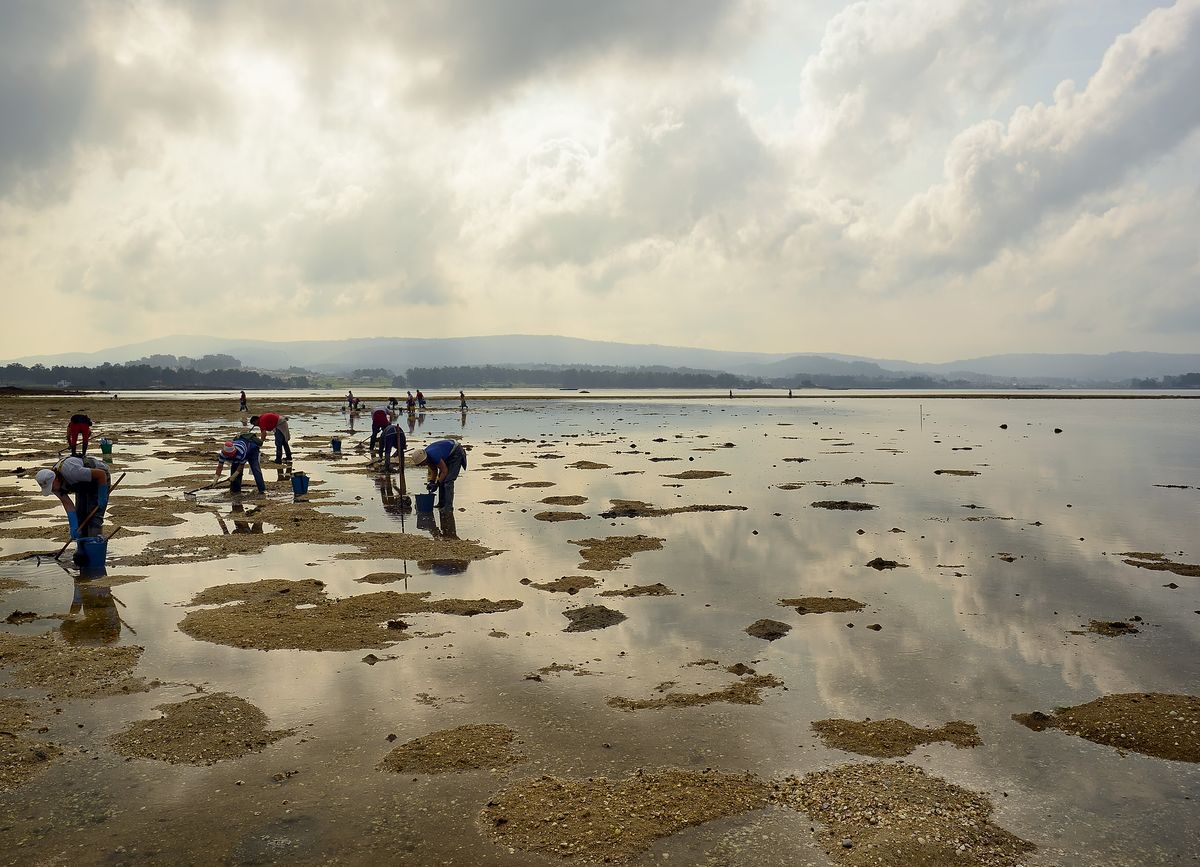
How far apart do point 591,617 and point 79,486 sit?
41.8 feet

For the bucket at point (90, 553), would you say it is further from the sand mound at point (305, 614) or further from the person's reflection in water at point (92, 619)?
the sand mound at point (305, 614)

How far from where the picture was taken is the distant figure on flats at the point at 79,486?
16812mm

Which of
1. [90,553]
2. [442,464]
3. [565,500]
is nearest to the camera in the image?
[90,553]

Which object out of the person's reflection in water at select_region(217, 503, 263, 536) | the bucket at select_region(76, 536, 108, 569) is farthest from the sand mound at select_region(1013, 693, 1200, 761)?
the person's reflection in water at select_region(217, 503, 263, 536)

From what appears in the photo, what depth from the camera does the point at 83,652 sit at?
11680 millimetres

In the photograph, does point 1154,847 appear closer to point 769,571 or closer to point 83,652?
point 769,571

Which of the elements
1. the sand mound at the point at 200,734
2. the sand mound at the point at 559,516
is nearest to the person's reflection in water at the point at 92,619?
the sand mound at the point at 200,734

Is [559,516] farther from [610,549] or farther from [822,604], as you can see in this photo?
[822,604]

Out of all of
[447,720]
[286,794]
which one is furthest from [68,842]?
[447,720]

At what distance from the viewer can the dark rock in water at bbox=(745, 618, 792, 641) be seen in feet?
42.4

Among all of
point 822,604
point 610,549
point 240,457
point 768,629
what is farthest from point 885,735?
point 240,457

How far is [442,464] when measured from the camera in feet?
80.6

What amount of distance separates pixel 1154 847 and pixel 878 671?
4.49 meters

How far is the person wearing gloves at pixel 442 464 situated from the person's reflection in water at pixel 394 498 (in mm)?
1081
